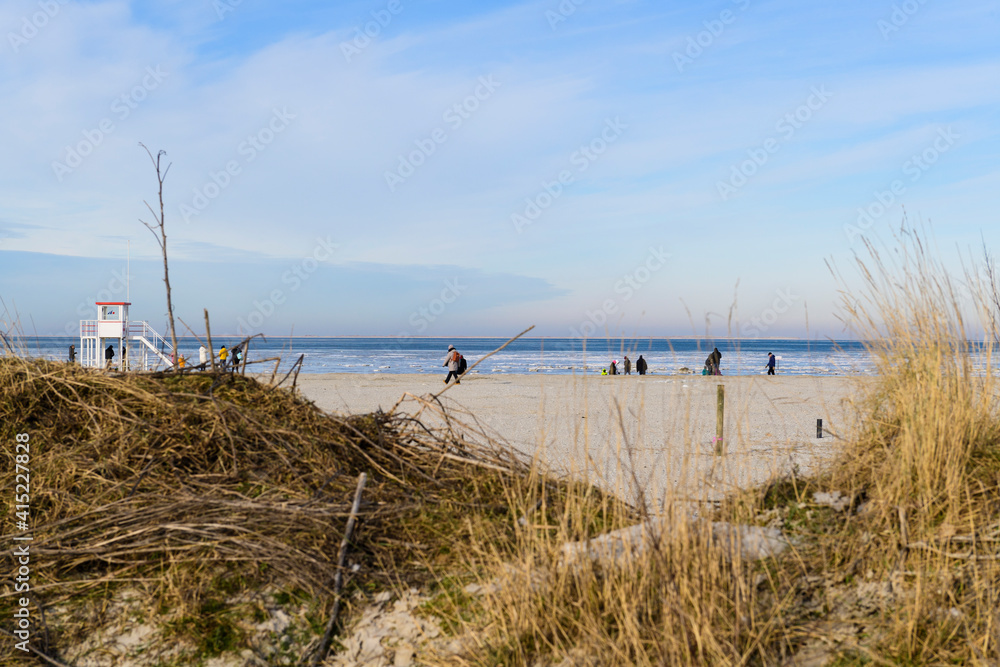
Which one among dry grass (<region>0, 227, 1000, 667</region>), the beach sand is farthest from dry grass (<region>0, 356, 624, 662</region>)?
the beach sand

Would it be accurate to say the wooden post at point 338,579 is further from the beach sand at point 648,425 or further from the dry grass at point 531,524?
the beach sand at point 648,425

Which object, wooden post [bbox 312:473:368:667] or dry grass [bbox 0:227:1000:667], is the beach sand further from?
wooden post [bbox 312:473:368:667]

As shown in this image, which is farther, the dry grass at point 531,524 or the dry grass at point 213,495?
the dry grass at point 213,495

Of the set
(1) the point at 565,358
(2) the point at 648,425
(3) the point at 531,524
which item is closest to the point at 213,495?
(3) the point at 531,524

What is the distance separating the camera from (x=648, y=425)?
1271cm

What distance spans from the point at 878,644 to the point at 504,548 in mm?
1740

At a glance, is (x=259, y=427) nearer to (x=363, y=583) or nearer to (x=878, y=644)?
(x=363, y=583)

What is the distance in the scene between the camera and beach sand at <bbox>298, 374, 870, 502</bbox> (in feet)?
13.2

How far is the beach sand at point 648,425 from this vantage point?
4012 millimetres

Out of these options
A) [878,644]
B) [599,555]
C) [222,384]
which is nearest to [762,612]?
[878,644]

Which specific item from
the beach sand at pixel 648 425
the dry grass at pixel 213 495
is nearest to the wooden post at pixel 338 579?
the dry grass at pixel 213 495

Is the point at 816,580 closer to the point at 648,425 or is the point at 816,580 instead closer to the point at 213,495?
the point at 213,495

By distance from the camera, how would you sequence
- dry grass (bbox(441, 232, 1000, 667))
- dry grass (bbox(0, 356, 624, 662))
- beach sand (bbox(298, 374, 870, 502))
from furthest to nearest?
beach sand (bbox(298, 374, 870, 502))
dry grass (bbox(0, 356, 624, 662))
dry grass (bbox(441, 232, 1000, 667))

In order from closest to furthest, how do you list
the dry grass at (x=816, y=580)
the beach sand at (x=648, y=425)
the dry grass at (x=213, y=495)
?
the dry grass at (x=816, y=580), the dry grass at (x=213, y=495), the beach sand at (x=648, y=425)
